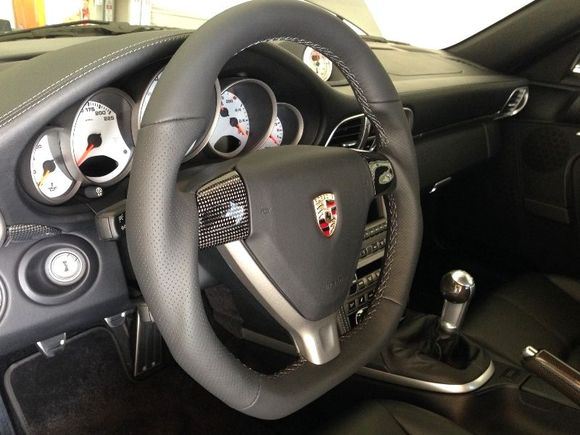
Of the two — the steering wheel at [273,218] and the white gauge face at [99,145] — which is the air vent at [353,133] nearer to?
the steering wheel at [273,218]

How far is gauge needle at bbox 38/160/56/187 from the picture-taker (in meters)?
0.72

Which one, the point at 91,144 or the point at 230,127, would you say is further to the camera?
the point at 230,127

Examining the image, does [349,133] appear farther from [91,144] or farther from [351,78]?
[91,144]

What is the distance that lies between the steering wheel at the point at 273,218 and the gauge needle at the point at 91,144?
179 millimetres

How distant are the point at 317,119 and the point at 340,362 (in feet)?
1.61

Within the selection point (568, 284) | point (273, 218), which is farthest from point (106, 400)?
point (568, 284)

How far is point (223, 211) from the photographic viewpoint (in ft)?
2.07

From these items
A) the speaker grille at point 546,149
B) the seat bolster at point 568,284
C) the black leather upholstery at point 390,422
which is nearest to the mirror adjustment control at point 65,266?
the black leather upholstery at point 390,422

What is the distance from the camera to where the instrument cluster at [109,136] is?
2.38 feet

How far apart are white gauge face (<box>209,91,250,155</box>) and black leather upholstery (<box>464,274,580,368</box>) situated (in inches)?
28.9

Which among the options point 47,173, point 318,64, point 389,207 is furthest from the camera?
point 318,64

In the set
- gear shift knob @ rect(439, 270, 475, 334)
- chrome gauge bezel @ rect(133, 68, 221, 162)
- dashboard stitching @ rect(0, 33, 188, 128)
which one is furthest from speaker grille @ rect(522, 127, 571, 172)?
dashboard stitching @ rect(0, 33, 188, 128)

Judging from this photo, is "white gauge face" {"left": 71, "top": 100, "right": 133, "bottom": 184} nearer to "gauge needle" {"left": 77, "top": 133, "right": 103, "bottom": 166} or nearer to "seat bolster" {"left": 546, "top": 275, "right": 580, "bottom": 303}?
"gauge needle" {"left": 77, "top": 133, "right": 103, "bottom": 166}

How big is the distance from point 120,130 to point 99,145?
0.04m
